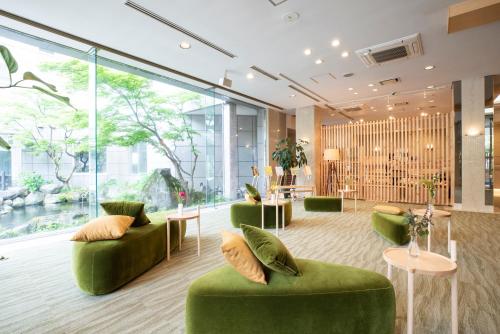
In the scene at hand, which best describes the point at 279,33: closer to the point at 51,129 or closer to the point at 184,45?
the point at 184,45

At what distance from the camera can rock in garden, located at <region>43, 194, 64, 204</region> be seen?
15.8 feet

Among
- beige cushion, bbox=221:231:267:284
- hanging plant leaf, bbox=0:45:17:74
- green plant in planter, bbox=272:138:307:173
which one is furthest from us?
green plant in planter, bbox=272:138:307:173

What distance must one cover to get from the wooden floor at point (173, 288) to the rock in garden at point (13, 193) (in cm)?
86

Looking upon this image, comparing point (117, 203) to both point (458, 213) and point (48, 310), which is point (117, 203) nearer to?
point (48, 310)

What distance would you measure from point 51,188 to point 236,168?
561cm

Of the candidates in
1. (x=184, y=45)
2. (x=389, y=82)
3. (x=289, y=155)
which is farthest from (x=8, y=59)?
(x=289, y=155)

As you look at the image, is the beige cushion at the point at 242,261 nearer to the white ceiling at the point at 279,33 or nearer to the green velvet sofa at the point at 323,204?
the white ceiling at the point at 279,33

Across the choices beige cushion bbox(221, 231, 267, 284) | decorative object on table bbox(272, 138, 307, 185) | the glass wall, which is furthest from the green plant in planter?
beige cushion bbox(221, 231, 267, 284)

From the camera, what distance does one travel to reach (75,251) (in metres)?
2.71

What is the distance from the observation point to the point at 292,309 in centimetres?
168

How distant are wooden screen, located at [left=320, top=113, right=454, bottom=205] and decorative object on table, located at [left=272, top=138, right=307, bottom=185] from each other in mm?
1126

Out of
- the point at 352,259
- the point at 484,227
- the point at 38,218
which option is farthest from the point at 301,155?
the point at 38,218

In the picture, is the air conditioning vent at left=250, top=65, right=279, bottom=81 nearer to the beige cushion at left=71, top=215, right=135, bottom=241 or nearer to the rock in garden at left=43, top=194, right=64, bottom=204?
the beige cushion at left=71, top=215, right=135, bottom=241

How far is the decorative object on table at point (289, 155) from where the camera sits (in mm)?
9633
